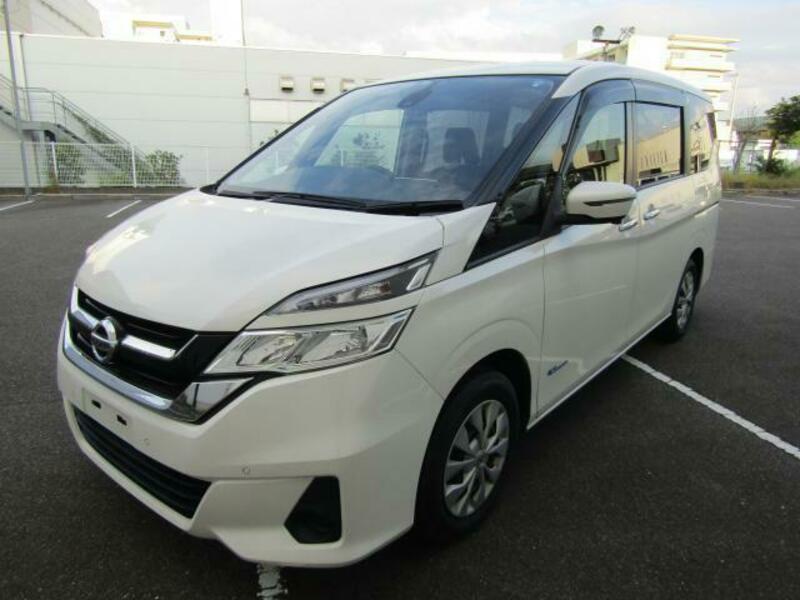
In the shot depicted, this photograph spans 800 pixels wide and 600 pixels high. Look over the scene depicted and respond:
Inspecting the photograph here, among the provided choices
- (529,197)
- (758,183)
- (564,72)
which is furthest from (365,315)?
(758,183)

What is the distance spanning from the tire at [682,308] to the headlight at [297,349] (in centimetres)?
327

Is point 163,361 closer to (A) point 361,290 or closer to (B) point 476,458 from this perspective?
(A) point 361,290

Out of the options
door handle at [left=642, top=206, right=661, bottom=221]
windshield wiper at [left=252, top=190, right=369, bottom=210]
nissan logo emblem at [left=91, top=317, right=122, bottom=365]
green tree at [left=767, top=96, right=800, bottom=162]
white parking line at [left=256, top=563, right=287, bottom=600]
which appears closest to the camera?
nissan logo emblem at [left=91, top=317, right=122, bottom=365]

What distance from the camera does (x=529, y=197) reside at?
237 cm

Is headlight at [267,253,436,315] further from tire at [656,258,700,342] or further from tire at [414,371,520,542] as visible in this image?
tire at [656,258,700,342]

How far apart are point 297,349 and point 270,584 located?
943 mm

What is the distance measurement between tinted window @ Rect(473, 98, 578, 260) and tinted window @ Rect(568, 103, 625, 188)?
5.8 inches

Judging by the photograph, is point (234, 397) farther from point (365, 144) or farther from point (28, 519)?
point (365, 144)

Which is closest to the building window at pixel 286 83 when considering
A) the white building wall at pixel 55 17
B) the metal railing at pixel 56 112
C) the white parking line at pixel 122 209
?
the metal railing at pixel 56 112

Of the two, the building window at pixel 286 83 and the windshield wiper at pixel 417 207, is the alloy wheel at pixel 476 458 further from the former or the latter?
the building window at pixel 286 83

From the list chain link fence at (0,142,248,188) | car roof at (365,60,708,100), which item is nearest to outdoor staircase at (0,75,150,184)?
chain link fence at (0,142,248,188)

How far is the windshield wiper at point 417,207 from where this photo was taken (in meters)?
2.13

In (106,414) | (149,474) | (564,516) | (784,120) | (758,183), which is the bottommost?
(564,516)

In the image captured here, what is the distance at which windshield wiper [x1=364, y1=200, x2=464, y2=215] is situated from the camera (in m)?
2.13
